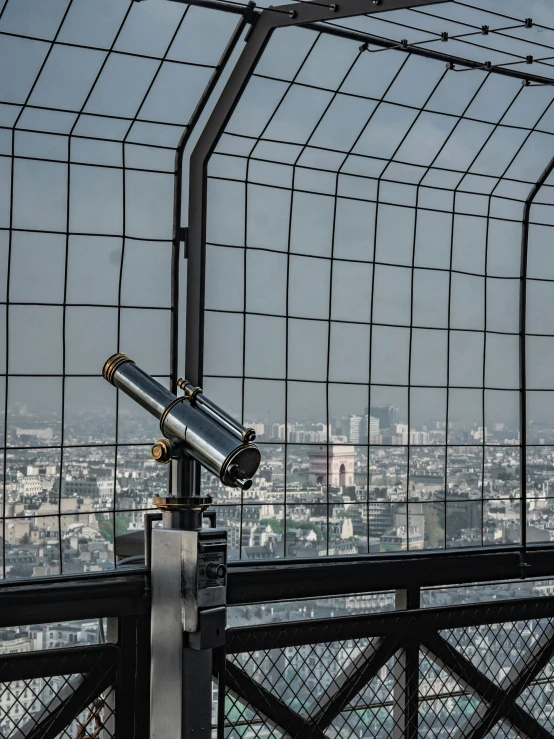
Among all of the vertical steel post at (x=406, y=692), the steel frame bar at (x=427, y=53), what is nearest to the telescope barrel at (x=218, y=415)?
the vertical steel post at (x=406, y=692)

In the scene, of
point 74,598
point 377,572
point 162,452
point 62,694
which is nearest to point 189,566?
point 162,452

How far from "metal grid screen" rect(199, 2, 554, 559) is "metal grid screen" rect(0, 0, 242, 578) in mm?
252

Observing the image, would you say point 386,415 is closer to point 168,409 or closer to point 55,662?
point 168,409

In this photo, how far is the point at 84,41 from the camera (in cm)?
325

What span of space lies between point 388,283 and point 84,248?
1.39 m

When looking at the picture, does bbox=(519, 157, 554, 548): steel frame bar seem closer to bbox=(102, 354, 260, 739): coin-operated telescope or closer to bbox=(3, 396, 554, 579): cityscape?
bbox=(3, 396, 554, 579): cityscape

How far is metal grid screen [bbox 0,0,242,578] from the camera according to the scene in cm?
328

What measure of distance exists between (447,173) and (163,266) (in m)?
1.40

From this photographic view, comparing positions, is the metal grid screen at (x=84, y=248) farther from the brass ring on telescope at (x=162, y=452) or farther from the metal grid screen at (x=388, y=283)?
the brass ring on telescope at (x=162, y=452)

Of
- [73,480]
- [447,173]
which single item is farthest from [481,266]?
[73,480]

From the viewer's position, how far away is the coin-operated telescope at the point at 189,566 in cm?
260

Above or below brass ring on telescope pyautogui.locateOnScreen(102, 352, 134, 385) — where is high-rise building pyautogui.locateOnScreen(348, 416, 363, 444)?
below

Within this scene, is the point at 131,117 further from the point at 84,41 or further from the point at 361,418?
the point at 361,418

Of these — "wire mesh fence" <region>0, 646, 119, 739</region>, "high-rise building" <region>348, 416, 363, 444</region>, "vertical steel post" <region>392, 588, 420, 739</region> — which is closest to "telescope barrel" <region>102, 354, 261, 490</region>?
"wire mesh fence" <region>0, 646, 119, 739</region>
